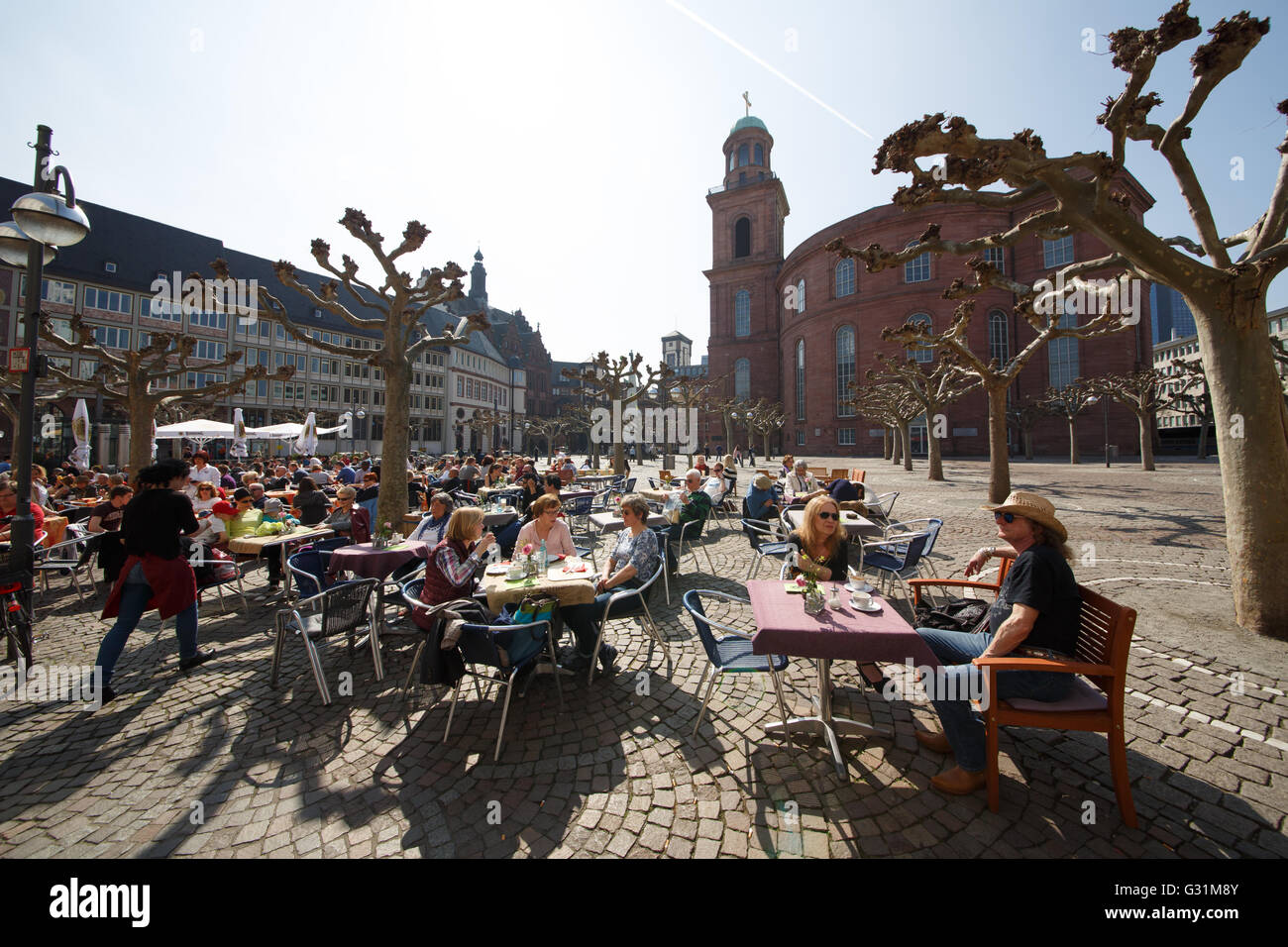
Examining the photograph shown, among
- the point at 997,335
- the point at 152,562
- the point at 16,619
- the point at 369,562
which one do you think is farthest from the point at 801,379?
the point at 16,619

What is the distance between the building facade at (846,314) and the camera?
38.7m

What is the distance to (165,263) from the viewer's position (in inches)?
1635

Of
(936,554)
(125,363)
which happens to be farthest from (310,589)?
(125,363)

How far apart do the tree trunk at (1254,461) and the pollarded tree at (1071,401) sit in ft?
95.8

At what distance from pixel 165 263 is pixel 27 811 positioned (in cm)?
5768

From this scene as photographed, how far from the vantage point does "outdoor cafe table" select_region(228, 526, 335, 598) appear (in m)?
5.83

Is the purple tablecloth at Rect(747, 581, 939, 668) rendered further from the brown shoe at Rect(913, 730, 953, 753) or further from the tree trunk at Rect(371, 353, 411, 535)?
the tree trunk at Rect(371, 353, 411, 535)

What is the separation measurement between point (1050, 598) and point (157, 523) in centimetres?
671

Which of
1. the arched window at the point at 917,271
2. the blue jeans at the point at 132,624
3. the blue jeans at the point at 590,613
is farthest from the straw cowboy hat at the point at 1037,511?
the arched window at the point at 917,271

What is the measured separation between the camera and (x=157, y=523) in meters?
4.24

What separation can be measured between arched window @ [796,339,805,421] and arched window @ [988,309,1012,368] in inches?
631

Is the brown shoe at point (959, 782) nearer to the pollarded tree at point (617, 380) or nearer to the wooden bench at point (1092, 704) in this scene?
the wooden bench at point (1092, 704)

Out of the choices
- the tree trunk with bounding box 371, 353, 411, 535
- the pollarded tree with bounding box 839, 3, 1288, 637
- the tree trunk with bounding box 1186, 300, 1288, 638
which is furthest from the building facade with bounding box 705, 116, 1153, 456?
the tree trunk with bounding box 371, 353, 411, 535
